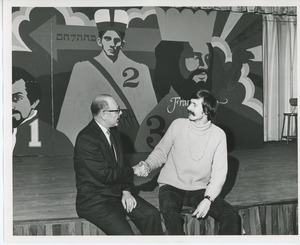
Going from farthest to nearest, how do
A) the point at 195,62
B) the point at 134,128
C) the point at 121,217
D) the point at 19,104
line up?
the point at 195,62
the point at 134,128
the point at 19,104
the point at 121,217

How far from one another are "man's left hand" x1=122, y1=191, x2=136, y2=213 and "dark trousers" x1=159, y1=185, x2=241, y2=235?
0.13m

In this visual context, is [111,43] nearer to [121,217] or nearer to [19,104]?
[19,104]

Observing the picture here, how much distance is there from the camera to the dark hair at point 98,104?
2203 mm

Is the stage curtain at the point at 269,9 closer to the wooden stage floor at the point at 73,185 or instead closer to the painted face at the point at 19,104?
the wooden stage floor at the point at 73,185

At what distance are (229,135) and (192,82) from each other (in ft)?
1.07

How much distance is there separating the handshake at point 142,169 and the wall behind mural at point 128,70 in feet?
0.31

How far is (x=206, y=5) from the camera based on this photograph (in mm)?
2178

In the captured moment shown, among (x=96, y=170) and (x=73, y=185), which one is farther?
(x=73, y=185)

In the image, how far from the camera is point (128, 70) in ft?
7.86

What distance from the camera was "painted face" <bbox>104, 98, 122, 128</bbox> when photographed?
219cm

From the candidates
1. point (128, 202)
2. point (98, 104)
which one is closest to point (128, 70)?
point (98, 104)

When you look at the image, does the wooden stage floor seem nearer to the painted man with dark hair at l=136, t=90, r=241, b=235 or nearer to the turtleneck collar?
the painted man with dark hair at l=136, t=90, r=241, b=235

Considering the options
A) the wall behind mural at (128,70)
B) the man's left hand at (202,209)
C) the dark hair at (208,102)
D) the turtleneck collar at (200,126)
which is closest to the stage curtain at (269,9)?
the wall behind mural at (128,70)

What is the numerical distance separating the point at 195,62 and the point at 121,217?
93 centimetres
